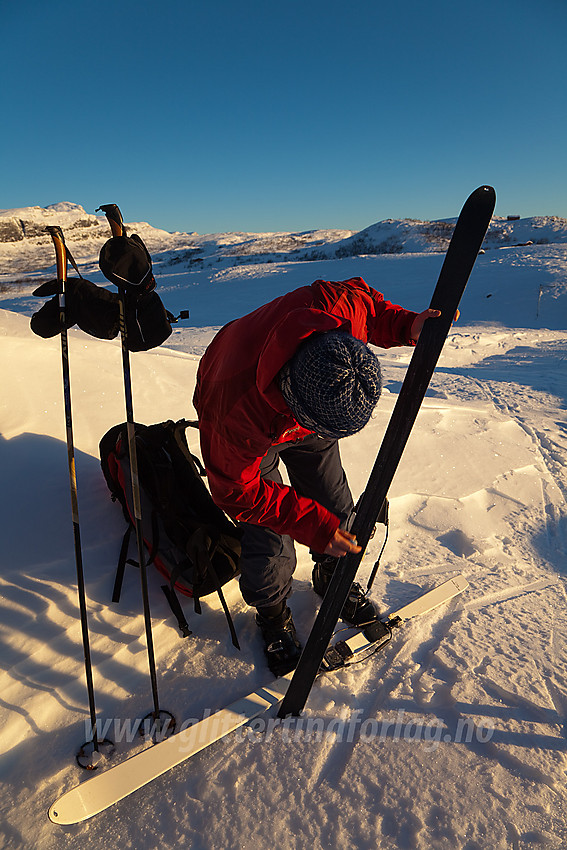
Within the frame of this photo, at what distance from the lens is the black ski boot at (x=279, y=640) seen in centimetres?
184

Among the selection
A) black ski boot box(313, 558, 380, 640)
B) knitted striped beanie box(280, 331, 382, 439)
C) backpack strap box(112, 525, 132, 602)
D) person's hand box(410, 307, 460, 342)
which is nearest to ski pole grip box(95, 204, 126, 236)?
knitted striped beanie box(280, 331, 382, 439)

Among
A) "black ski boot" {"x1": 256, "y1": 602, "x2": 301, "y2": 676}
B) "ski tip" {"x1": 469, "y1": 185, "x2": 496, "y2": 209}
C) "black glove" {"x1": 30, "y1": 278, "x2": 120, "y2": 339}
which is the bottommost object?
"black ski boot" {"x1": 256, "y1": 602, "x2": 301, "y2": 676}

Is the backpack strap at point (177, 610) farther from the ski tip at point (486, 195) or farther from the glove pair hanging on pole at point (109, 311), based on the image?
the ski tip at point (486, 195)

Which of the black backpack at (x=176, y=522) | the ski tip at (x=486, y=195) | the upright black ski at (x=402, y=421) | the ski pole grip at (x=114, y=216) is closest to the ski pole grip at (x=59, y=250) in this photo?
the ski pole grip at (x=114, y=216)

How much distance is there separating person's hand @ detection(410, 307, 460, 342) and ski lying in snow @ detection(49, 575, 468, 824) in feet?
4.21

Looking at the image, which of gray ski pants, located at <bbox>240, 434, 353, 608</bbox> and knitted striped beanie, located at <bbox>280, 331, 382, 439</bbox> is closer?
knitted striped beanie, located at <bbox>280, 331, 382, 439</bbox>

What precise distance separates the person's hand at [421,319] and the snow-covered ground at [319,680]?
1.31 meters

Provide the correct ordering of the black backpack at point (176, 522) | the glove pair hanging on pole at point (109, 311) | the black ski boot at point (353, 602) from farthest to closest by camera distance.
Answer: the black ski boot at point (353, 602)
the black backpack at point (176, 522)
the glove pair hanging on pole at point (109, 311)

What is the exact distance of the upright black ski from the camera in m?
1.54

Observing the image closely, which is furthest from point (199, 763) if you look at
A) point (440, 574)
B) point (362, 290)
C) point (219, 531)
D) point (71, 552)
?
point (362, 290)

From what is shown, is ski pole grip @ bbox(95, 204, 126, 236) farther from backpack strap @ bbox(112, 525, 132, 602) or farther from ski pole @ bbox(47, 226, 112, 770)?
backpack strap @ bbox(112, 525, 132, 602)

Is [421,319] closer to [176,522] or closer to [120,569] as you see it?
[176,522]

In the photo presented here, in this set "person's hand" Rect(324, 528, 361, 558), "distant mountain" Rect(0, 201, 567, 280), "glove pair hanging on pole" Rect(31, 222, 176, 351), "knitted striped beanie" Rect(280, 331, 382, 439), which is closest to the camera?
"knitted striped beanie" Rect(280, 331, 382, 439)

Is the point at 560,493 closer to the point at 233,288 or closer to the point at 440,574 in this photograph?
the point at 440,574
